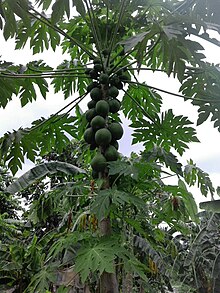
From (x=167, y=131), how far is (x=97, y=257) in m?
0.98

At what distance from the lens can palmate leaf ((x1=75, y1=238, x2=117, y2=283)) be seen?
1401 mm

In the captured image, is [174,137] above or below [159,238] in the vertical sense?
above

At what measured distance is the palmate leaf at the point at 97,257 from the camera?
1401 mm

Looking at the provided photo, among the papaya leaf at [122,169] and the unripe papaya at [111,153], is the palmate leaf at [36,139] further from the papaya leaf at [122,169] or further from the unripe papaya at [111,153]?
the papaya leaf at [122,169]

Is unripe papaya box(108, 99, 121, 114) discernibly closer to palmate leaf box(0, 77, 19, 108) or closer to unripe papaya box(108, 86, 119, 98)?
unripe papaya box(108, 86, 119, 98)

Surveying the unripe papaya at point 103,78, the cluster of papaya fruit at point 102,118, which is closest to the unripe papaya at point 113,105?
the cluster of papaya fruit at point 102,118

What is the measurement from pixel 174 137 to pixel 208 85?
0.35 metres

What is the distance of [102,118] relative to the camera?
6.08 ft

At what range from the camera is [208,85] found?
2074mm

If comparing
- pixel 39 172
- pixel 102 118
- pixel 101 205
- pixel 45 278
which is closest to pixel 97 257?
pixel 101 205

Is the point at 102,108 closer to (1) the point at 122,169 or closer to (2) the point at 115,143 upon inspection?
(2) the point at 115,143

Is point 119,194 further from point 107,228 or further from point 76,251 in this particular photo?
point 76,251

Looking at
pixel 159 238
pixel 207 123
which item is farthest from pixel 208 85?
pixel 159 238

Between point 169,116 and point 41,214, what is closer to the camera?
point 169,116
